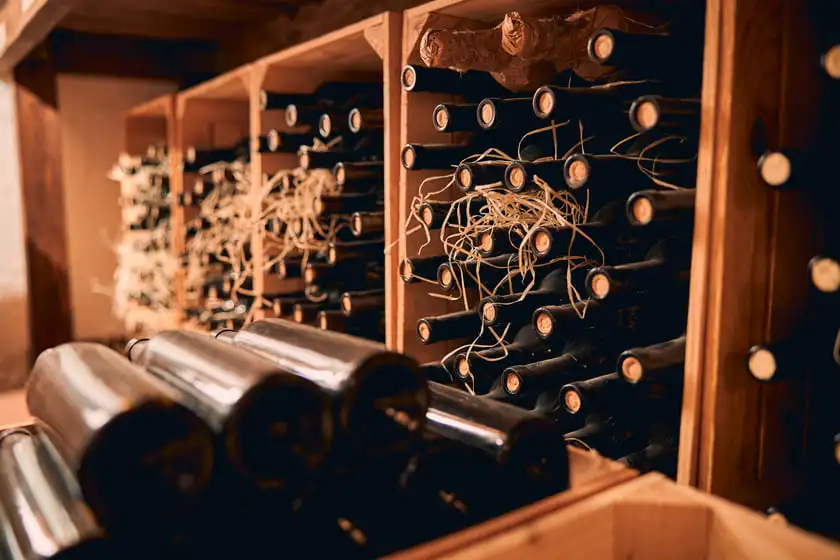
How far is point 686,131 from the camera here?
98cm

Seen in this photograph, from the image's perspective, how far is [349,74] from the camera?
1.84 metres

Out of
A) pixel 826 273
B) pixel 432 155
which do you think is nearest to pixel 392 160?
pixel 432 155

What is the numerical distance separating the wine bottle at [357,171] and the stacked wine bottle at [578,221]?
0.29m

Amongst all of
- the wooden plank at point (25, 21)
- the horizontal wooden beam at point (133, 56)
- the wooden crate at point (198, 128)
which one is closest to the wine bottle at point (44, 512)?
the wooden plank at point (25, 21)

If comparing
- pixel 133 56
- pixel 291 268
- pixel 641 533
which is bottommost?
pixel 641 533

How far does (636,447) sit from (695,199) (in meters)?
0.44

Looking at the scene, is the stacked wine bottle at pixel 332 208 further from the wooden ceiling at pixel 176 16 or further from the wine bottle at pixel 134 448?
the wine bottle at pixel 134 448

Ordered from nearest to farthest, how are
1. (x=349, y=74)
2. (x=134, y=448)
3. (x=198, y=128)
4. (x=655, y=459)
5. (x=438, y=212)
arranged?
1. (x=134, y=448)
2. (x=655, y=459)
3. (x=438, y=212)
4. (x=349, y=74)
5. (x=198, y=128)

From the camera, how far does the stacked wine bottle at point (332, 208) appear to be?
62.6 inches

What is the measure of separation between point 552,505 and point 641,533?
0.12m

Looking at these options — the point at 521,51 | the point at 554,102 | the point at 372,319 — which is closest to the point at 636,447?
the point at 554,102

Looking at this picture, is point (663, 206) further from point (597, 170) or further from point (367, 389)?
point (367, 389)

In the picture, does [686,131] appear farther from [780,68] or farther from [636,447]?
[636,447]

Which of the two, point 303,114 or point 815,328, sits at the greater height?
point 303,114
